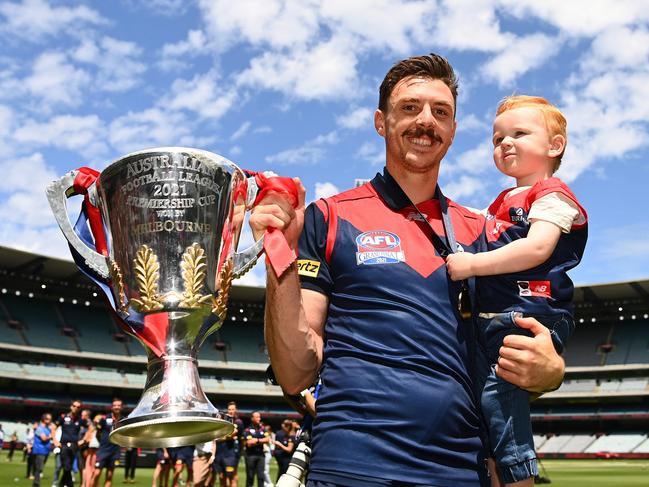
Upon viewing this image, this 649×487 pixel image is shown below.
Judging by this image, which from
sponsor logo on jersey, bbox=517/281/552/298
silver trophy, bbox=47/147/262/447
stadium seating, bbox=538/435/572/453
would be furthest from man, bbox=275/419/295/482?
stadium seating, bbox=538/435/572/453

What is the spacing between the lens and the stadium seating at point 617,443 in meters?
40.1

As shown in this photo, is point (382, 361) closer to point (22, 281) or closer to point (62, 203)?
point (62, 203)

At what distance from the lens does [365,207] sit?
7.72ft

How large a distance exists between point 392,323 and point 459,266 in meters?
0.29

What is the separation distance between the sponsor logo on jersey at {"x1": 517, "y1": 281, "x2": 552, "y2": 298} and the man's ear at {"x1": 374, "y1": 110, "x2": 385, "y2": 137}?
743mm

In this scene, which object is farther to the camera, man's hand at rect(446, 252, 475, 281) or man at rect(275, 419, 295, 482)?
man at rect(275, 419, 295, 482)

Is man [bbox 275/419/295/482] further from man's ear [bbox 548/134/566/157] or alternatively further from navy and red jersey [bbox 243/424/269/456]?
man's ear [bbox 548/134/566/157]

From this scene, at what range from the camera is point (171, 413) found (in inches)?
70.6

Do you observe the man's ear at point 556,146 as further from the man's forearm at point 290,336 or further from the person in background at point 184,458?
the person in background at point 184,458

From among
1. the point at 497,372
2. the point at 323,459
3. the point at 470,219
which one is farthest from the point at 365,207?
the point at 323,459

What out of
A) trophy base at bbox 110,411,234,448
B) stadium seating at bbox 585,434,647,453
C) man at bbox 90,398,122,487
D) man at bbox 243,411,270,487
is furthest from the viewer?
stadium seating at bbox 585,434,647,453

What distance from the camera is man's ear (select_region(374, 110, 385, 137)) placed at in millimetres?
2504

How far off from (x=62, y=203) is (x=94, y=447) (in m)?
12.1

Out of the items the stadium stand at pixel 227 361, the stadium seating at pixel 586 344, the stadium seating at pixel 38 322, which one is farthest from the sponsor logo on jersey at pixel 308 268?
the stadium seating at pixel 586 344
